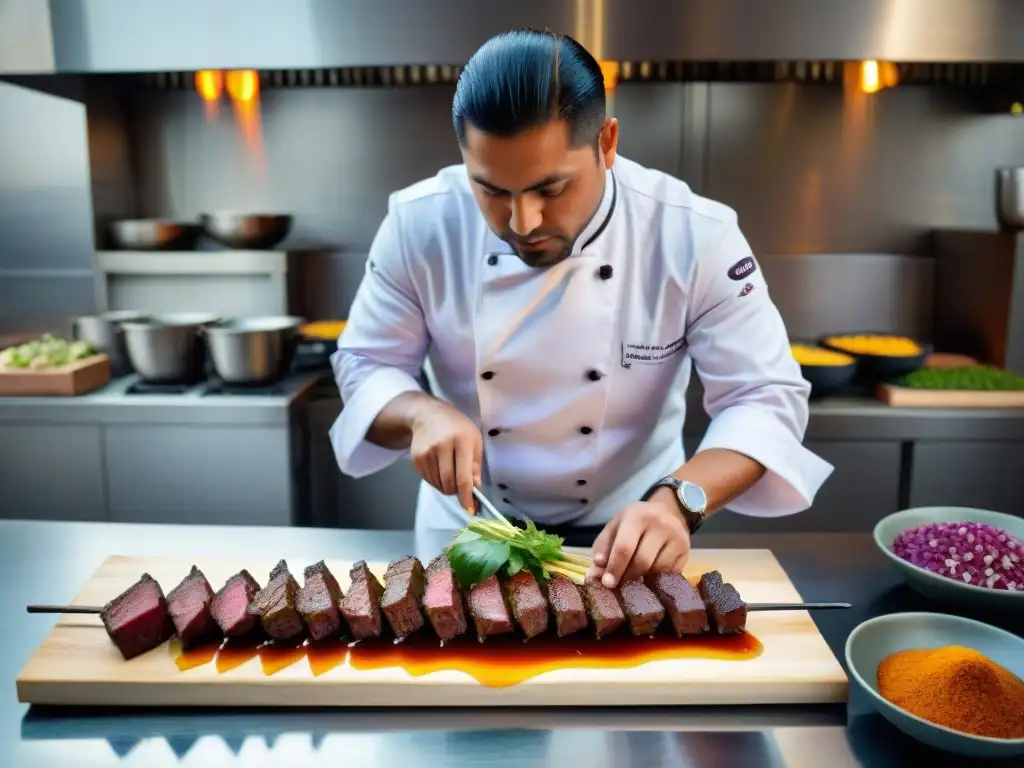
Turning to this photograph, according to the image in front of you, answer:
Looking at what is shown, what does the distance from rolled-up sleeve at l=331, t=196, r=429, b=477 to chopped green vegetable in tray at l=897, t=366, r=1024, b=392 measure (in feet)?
6.99

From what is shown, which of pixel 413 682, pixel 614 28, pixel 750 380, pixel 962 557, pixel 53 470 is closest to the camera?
pixel 413 682

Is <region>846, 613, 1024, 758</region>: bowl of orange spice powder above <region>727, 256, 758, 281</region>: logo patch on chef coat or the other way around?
the other way around

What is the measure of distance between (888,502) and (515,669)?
2.45 meters

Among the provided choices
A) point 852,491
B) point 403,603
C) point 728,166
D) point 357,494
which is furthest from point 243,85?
point 403,603

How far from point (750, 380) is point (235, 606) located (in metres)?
1.11

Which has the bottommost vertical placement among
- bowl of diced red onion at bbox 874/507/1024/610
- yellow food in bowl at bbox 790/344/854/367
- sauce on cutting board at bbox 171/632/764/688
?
sauce on cutting board at bbox 171/632/764/688

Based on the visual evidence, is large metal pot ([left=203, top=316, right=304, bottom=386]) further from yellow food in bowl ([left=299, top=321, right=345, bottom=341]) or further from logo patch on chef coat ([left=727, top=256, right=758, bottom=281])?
logo patch on chef coat ([left=727, top=256, right=758, bottom=281])

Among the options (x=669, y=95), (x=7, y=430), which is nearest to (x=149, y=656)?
(x=7, y=430)

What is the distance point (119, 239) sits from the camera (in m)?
3.72

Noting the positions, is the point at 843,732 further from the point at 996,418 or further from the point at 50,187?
the point at 50,187

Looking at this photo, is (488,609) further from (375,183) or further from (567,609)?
(375,183)

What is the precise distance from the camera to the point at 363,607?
1.38m

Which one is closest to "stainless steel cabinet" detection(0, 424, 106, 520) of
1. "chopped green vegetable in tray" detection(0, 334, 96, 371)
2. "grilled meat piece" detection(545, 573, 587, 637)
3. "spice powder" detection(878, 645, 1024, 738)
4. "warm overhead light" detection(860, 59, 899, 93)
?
"chopped green vegetable in tray" detection(0, 334, 96, 371)

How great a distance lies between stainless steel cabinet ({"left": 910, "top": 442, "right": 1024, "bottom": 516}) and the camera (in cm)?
327
